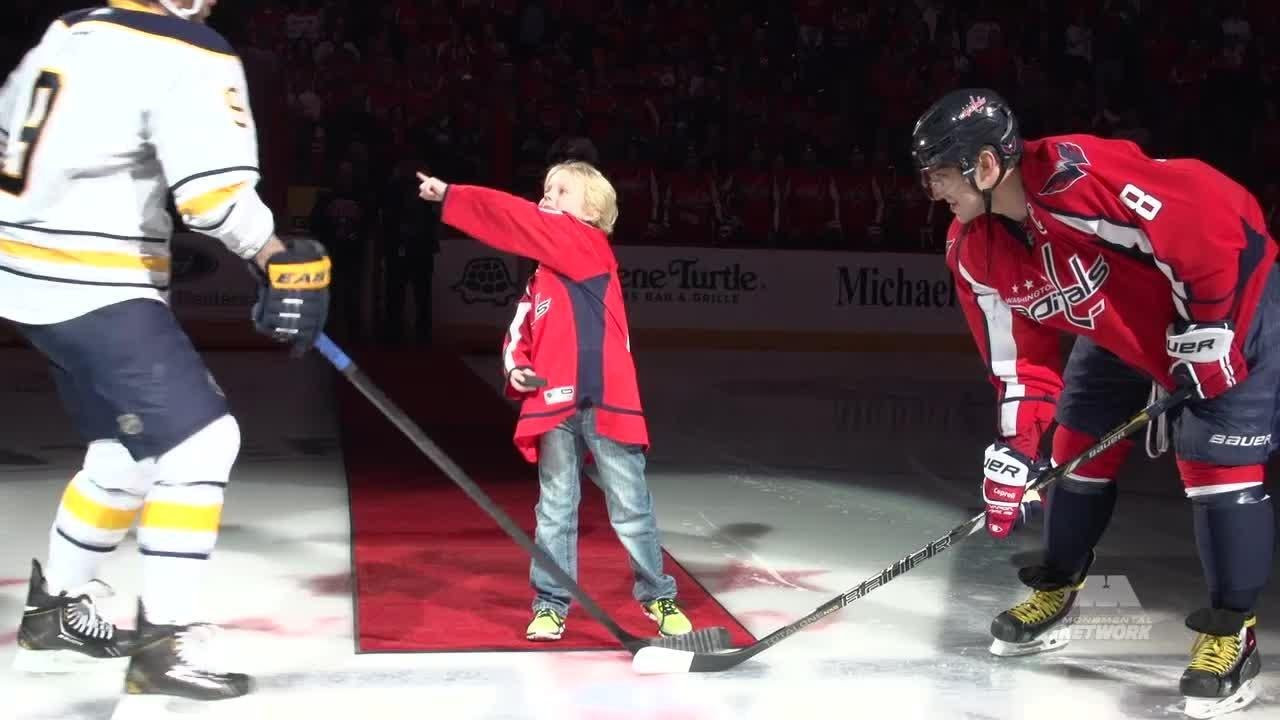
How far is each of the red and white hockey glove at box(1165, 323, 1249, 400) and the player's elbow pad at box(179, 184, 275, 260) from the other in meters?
1.80

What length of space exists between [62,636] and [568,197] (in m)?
1.44

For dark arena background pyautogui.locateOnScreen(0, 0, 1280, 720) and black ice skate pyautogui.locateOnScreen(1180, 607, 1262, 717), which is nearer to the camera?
black ice skate pyautogui.locateOnScreen(1180, 607, 1262, 717)

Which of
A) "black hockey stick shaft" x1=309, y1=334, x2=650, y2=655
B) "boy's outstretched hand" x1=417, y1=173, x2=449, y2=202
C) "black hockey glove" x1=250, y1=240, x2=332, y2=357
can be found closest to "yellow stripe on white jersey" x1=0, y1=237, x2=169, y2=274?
"black hockey glove" x1=250, y1=240, x2=332, y2=357

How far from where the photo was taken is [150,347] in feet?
9.47

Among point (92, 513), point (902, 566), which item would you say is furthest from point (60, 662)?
point (902, 566)

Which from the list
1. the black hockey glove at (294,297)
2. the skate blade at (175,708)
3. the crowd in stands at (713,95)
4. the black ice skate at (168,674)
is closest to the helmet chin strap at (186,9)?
the black hockey glove at (294,297)

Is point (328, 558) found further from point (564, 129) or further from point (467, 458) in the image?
point (564, 129)

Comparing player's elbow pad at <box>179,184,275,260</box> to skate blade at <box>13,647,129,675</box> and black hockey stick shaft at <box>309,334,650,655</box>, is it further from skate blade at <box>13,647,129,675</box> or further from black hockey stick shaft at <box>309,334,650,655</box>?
skate blade at <box>13,647,129,675</box>

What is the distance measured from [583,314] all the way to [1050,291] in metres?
1.03

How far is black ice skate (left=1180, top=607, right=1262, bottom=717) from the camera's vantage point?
312cm

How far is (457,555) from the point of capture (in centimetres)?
435

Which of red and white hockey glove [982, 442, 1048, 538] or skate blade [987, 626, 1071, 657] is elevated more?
red and white hockey glove [982, 442, 1048, 538]

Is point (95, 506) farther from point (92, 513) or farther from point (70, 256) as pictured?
point (70, 256)

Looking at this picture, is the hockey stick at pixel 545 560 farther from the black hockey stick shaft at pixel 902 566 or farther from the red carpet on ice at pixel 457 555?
the red carpet on ice at pixel 457 555
